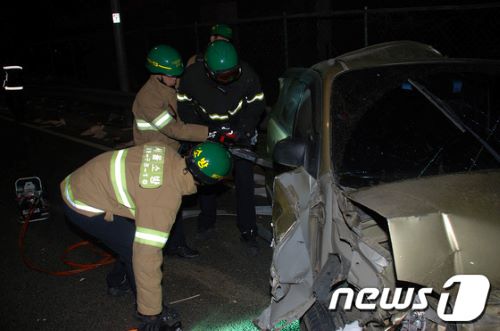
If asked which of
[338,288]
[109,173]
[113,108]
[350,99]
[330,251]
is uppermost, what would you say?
[350,99]

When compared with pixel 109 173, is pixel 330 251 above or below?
below

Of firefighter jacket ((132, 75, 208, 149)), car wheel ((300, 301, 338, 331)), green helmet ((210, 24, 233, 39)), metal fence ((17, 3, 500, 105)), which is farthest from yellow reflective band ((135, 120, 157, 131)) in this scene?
metal fence ((17, 3, 500, 105))

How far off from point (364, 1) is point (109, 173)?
12.0m

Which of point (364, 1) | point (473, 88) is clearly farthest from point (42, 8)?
point (473, 88)

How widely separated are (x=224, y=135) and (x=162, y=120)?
22.3 inches

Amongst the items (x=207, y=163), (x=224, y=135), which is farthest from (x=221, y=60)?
(x=207, y=163)

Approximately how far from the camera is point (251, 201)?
445 cm

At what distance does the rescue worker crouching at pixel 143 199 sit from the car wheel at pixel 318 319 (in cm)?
86

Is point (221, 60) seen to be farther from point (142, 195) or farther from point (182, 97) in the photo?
point (142, 195)

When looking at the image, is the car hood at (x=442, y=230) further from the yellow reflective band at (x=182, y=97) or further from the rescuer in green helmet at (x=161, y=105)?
the yellow reflective band at (x=182, y=97)

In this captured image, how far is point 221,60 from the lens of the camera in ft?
13.1

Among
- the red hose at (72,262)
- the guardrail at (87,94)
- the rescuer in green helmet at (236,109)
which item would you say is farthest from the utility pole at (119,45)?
the rescuer in green helmet at (236,109)

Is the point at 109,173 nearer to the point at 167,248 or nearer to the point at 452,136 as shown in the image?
the point at 167,248

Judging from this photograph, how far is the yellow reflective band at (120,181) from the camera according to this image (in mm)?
2998
